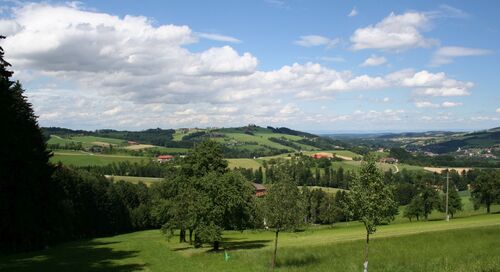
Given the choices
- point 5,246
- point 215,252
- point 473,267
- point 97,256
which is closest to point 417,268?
point 473,267

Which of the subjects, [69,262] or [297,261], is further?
[69,262]

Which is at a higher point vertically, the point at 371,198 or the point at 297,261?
the point at 371,198

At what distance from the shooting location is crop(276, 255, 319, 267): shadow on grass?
35.7 m

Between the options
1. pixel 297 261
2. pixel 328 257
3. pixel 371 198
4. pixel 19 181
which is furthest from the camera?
pixel 19 181

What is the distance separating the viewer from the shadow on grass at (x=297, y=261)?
3569 cm

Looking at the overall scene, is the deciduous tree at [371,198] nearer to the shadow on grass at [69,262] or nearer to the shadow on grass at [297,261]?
the shadow on grass at [297,261]

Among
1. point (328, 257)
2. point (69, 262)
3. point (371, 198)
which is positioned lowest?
point (328, 257)

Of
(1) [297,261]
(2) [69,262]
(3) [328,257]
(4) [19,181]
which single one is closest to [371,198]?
(1) [297,261]

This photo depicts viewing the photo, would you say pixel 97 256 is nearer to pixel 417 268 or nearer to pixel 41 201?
pixel 41 201

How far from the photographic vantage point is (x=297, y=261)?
37.2 m

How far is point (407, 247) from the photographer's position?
40.8 m

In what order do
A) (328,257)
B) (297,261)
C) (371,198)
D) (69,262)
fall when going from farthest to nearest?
(328,257) → (69,262) → (297,261) → (371,198)

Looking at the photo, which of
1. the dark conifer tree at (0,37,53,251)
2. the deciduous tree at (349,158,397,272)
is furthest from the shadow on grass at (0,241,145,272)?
the deciduous tree at (349,158,397,272)

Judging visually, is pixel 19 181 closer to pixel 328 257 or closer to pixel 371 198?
pixel 328 257
